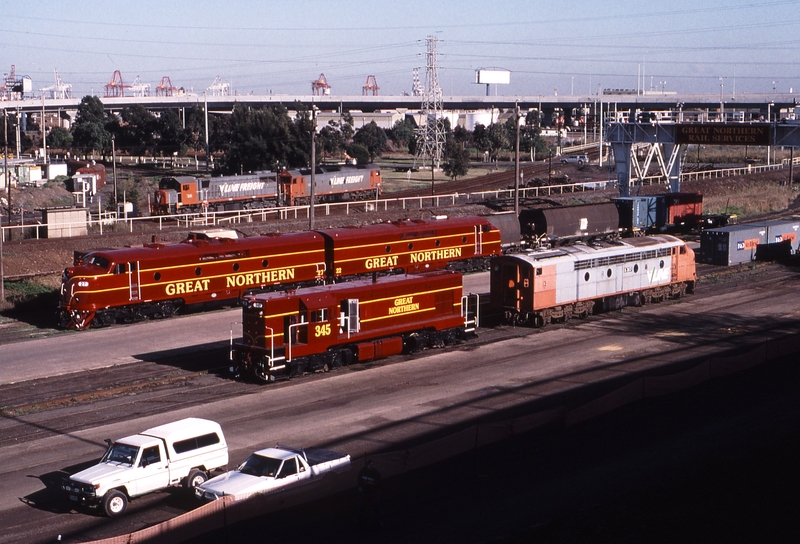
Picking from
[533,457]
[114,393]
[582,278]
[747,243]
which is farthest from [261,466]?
[747,243]

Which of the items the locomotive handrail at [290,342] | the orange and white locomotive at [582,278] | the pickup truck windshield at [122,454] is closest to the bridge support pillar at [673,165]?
the orange and white locomotive at [582,278]

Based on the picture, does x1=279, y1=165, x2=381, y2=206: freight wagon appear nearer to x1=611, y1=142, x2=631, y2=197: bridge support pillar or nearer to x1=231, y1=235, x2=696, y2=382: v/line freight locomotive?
x1=611, y1=142, x2=631, y2=197: bridge support pillar

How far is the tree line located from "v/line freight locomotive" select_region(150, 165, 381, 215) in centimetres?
656

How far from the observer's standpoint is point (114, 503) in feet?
58.5

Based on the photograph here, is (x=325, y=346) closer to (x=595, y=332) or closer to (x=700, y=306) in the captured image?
(x=595, y=332)

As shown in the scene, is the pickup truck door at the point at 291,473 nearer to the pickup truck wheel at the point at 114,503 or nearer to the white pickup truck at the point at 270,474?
the white pickup truck at the point at 270,474

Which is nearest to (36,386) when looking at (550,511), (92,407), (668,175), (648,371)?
(92,407)

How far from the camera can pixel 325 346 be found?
2898 cm

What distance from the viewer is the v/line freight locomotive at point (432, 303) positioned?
2806 cm

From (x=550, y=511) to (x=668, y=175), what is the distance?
5365cm

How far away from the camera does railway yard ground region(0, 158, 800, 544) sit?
1681cm

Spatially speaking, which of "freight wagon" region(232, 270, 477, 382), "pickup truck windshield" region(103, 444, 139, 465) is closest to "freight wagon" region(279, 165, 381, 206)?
"freight wagon" region(232, 270, 477, 382)

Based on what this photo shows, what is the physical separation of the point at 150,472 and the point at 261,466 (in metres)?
2.44

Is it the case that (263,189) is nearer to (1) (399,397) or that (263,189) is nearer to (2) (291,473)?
(1) (399,397)
